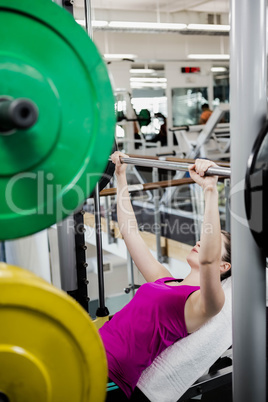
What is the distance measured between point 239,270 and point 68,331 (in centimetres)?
38

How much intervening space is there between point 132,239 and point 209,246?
0.61m

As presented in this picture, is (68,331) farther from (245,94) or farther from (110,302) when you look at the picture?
(110,302)

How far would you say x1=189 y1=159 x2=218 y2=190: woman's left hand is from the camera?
1205 millimetres

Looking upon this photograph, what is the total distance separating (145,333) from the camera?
158 centimetres

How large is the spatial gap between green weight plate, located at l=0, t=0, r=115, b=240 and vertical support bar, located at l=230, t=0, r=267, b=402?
28cm

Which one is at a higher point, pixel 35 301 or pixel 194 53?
pixel 194 53

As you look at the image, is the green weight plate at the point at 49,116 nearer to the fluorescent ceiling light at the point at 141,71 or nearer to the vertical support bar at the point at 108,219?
the vertical support bar at the point at 108,219

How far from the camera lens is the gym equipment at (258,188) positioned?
2.65 ft

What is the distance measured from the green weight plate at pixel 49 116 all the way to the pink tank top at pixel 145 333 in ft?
3.05

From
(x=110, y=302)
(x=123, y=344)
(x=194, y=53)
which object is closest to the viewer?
(x=123, y=344)

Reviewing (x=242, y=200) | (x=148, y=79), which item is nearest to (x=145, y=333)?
(x=242, y=200)

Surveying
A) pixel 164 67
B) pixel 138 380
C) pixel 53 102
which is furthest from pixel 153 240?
pixel 164 67

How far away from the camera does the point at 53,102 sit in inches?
27.2

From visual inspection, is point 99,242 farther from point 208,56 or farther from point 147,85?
point 208,56
